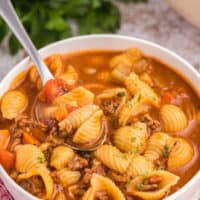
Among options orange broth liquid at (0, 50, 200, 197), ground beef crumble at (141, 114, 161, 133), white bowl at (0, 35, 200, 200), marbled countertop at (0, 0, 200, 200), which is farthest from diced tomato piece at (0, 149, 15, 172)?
marbled countertop at (0, 0, 200, 200)

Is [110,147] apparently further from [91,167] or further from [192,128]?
[192,128]

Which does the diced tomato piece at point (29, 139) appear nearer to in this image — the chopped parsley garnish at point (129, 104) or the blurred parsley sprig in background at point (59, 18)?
the chopped parsley garnish at point (129, 104)

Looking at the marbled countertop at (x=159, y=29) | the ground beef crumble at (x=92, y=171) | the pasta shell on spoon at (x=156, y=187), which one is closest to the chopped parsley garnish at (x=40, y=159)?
the ground beef crumble at (x=92, y=171)

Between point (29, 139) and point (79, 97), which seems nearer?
point (29, 139)

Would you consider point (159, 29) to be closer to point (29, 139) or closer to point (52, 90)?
point (52, 90)

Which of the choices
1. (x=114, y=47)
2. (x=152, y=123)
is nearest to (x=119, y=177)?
(x=152, y=123)

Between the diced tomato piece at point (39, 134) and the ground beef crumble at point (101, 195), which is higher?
the diced tomato piece at point (39, 134)
